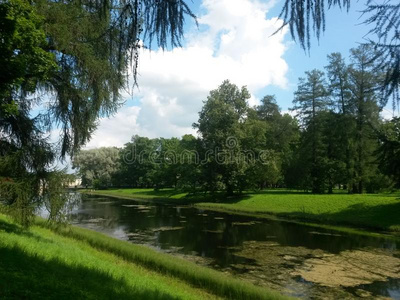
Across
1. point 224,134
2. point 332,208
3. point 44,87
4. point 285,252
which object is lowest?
point 285,252

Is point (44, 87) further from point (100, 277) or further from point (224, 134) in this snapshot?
point (224, 134)

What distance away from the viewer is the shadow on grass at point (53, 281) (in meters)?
6.41

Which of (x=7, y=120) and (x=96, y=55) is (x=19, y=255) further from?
(x=96, y=55)

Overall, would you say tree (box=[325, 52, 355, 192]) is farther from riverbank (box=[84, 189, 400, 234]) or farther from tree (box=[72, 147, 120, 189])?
tree (box=[72, 147, 120, 189])

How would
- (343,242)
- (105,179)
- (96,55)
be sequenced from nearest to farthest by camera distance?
(96,55) < (343,242) < (105,179)

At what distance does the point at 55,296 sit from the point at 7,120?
26.1ft

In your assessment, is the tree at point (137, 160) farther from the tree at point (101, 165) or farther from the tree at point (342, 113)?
the tree at point (342, 113)

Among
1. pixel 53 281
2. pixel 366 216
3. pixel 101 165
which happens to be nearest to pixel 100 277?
pixel 53 281

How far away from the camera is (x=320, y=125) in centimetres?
4475

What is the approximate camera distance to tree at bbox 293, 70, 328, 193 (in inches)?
1731

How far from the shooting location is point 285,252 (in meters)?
17.6

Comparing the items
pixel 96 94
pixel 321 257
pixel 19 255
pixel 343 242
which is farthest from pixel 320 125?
pixel 19 255

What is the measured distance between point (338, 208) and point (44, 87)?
1037 inches

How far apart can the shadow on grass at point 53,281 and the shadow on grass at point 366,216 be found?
21.9 m
